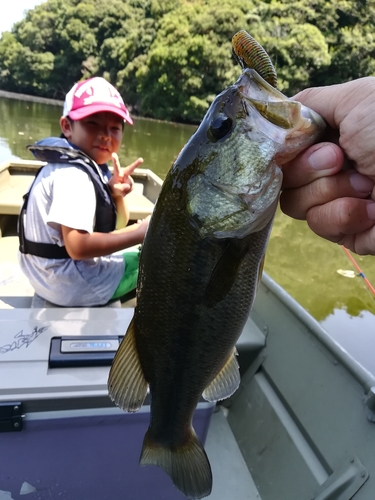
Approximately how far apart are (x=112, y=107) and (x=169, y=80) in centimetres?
3407

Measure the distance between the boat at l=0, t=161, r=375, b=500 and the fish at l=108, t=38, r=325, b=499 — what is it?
1.76 feet

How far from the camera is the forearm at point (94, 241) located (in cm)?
232

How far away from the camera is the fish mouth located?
1.01 m

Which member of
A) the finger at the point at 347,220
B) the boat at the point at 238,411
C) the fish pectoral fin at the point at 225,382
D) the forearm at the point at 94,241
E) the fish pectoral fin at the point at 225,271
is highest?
the finger at the point at 347,220

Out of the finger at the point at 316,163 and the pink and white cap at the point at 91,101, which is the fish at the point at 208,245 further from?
the pink and white cap at the point at 91,101

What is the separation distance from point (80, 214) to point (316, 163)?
152cm

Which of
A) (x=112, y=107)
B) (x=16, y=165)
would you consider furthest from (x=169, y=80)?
(x=112, y=107)

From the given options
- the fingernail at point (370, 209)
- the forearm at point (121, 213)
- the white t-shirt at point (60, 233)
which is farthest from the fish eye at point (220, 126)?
the forearm at point (121, 213)

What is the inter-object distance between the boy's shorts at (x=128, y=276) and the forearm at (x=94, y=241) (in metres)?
0.42

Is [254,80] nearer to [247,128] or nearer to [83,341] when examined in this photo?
[247,128]

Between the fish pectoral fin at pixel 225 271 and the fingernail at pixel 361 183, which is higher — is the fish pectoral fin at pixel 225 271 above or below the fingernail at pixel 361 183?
below

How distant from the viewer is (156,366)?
1366 millimetres

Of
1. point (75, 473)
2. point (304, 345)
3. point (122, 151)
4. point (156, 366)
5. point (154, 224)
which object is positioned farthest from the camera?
point (122, 151)

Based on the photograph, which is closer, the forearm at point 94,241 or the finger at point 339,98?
the finger at point 339,98
